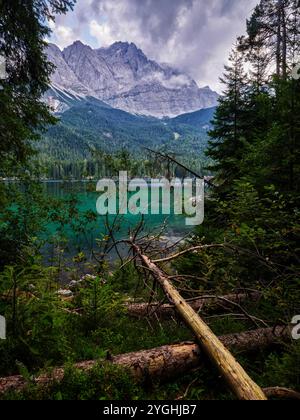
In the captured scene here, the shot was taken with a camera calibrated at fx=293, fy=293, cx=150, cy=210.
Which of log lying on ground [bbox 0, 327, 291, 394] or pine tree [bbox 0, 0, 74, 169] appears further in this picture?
pine tree [bbox 0, 0, 74, 169]

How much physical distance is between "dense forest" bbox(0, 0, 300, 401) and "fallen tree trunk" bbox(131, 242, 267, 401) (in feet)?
0.06

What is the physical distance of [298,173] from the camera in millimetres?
7426

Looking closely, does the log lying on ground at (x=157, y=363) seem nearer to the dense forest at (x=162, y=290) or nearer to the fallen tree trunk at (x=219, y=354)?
the dense forest at (x=162, y=290)

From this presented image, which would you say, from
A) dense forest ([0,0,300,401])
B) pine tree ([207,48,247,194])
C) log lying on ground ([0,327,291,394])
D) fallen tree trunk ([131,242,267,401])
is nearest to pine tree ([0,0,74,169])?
dense forest ([0,0,300,401])

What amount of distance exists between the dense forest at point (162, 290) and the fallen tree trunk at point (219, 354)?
0.02m

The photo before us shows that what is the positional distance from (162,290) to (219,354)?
122 inches

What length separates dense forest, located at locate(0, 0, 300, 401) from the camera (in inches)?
171

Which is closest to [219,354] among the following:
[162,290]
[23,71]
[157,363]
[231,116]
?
[157,363]

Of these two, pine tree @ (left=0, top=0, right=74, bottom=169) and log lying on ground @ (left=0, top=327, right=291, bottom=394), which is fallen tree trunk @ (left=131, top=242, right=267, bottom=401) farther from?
pine tree @ (left=0, top=0, right=74, bottom=169)

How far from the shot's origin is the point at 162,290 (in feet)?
24.3
